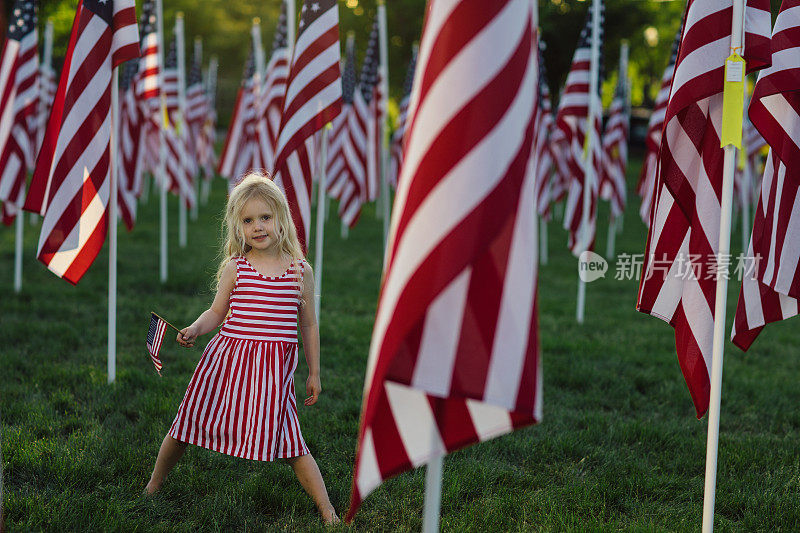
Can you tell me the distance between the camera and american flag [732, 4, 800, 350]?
12.9 ft

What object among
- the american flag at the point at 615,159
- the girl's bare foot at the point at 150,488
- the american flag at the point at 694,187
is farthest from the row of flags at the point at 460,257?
the american flag at the point at 615,159

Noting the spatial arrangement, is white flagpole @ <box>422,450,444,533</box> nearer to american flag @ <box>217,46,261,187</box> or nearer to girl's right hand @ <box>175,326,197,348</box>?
girl's right hand @ <box>175,326,197,348</box>

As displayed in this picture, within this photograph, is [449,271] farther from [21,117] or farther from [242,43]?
[242,43]

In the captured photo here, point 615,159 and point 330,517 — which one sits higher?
point 615,159

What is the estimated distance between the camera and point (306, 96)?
5.75m

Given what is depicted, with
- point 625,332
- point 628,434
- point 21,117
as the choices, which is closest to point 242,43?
point 21,117

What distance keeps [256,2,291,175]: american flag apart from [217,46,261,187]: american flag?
1.55m

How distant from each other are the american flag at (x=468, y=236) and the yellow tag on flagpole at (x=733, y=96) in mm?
1413

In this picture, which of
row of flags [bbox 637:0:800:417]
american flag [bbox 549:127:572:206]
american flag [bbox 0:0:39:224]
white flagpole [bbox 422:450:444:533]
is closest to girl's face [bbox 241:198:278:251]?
white flagpole [bbox 422:450:444:533]

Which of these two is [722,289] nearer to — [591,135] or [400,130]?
[591,135]

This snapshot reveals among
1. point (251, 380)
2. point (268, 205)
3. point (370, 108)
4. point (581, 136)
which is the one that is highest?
point (370, 108)

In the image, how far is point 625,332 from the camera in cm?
818

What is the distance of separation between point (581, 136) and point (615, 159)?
550 cm

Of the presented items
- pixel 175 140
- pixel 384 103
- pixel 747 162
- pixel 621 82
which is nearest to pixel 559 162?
pixel 621 82
